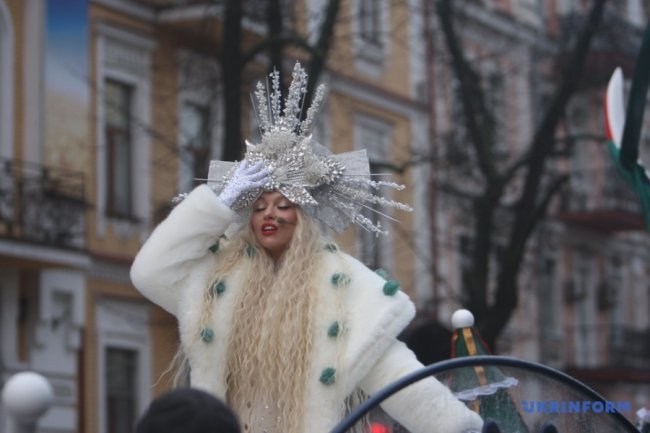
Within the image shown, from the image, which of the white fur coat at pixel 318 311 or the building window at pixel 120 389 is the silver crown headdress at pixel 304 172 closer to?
the white fur coat at pixel 318 311

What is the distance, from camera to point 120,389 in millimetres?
20062

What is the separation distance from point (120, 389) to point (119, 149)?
288 cm

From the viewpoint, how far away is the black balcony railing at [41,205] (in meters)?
17.7

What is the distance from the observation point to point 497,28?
28.3 meters

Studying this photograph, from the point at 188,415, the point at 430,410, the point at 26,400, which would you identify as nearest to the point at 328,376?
the point at 430,410

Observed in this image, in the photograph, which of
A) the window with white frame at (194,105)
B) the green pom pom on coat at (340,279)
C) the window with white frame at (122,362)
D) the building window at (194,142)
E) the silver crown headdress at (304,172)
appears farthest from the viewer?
the window with white frame at (122,362)

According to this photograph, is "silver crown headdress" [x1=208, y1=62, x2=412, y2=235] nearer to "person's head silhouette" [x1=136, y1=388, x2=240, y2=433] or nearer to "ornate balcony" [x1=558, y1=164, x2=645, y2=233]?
→ "person's head silhouette" [x1=136, y1=388, x2=240, y2=433]

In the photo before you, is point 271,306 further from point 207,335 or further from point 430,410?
point 430,410

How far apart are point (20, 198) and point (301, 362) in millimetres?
13381

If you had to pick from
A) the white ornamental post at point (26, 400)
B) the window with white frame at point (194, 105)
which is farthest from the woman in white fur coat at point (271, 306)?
the window with white frame at point (194, 105)

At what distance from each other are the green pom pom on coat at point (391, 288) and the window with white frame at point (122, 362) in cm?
1492

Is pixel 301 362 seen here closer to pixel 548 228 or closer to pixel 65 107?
pixel 65 107

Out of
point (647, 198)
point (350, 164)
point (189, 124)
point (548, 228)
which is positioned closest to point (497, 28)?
point (548, 228)

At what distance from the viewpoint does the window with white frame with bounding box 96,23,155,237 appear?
1991cm
